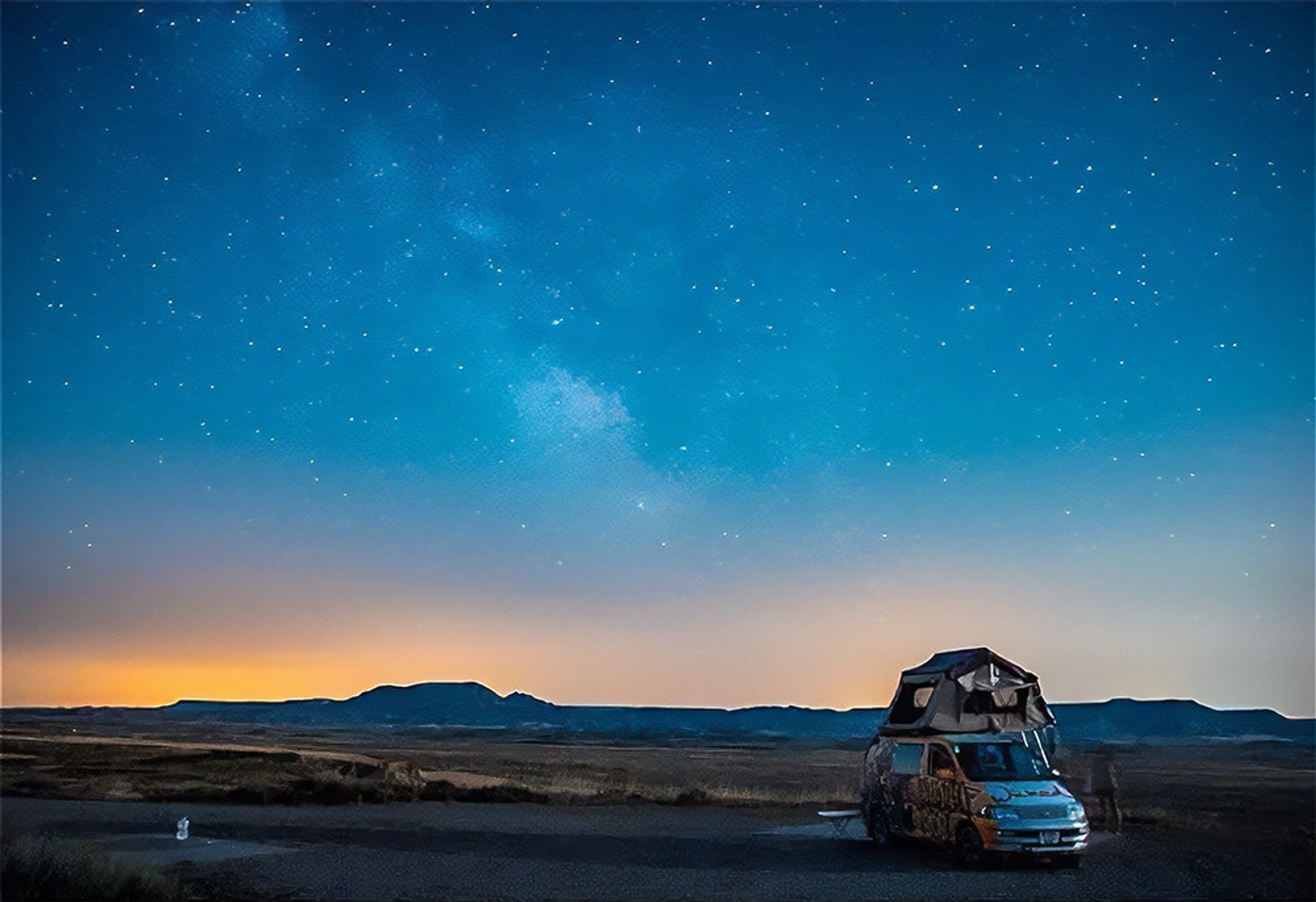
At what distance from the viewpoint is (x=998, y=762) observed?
617 inches

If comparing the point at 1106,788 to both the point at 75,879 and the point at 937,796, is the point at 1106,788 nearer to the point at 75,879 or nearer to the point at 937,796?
the point at 937,796

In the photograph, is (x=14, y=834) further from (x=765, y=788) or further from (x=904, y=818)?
(x=765, y=788)

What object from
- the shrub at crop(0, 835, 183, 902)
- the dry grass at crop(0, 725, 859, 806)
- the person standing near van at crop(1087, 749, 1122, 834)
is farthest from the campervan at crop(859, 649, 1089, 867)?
the shrub at crop(0, 835, 183, 902)

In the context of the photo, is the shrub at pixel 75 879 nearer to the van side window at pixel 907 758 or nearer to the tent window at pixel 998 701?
the van side window at pixel 907 758

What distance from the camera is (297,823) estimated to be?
20.7m

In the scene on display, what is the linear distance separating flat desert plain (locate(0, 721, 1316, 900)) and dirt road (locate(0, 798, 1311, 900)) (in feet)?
0.17

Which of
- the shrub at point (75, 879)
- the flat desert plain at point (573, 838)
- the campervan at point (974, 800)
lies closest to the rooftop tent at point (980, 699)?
the campervan at point (974, 800)

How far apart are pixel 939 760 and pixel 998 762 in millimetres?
874

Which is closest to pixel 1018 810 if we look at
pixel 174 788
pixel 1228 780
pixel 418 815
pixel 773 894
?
pixel 773 894

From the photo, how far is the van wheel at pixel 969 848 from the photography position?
565 inches

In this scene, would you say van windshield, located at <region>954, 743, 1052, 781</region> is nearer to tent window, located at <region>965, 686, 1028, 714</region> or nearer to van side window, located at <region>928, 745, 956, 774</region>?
van side window, located at <region>928, 745, 956, 774</region>

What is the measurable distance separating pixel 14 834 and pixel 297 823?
183 inches

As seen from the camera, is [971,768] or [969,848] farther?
[971,768]

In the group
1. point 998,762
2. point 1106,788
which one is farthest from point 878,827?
point 1106,788
